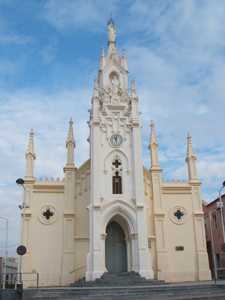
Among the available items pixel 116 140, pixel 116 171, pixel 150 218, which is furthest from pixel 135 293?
pixel 116 140

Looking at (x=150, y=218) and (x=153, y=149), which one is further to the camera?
(x=153, y=149)

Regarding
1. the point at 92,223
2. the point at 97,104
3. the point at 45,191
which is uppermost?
the point at 97,104

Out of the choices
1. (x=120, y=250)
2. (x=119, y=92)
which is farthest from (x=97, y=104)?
(x=120, y=250)

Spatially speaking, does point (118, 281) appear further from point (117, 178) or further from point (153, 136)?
point (153, 136)

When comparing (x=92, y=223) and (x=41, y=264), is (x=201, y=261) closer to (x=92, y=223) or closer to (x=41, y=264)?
(x=92, y=223)

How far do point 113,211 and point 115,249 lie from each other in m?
3.78

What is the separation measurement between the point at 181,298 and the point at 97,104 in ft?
60.5

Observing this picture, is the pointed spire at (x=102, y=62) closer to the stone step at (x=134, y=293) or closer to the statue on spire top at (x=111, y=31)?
the statue on spire top at (x=111, y=31)

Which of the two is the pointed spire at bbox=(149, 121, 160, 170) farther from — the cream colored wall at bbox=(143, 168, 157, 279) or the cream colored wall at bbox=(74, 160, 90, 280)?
the cream colored wall at bbox=(74, 160, 90, 280)

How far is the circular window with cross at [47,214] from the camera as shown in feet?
105

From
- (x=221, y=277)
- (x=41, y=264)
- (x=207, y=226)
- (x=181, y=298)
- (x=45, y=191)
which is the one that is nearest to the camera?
(x=181, y=298)

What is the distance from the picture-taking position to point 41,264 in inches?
1211

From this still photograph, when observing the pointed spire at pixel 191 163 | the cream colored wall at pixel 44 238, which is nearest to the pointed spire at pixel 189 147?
the pointed spire at pixel 191 163

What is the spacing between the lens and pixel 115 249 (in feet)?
102
